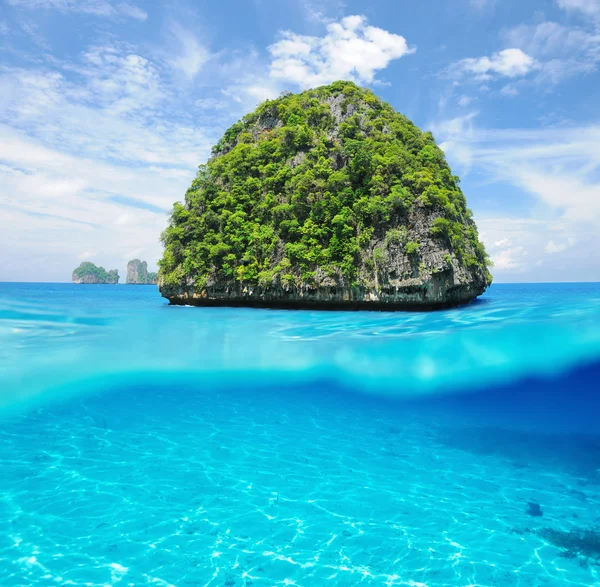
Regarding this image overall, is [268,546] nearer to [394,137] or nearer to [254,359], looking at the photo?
[254,359]

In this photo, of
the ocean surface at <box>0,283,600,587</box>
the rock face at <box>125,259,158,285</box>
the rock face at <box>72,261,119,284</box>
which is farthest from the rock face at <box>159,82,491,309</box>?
the rock face at <box>72,261,119,284</box>

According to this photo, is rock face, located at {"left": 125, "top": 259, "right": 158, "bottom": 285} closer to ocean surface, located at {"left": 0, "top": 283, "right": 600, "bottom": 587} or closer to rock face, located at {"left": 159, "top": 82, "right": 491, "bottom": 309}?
rock face, located at {"left": 159, "top": 82, "right": 491, "bottom": 309}

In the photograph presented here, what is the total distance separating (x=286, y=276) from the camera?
27.4 metres

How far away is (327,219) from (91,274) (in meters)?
150

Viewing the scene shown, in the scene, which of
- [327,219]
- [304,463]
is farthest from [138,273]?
[304,463]

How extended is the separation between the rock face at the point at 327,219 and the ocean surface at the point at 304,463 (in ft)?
34.2

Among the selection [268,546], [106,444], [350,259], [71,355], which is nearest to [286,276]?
[350,259]

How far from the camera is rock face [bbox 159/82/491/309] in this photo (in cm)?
2536

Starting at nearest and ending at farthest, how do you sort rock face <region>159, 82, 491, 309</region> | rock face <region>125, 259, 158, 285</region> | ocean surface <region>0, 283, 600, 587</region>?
ocean surface <region>0, 283, 600, 587</region> → rock face <region>159, 82, 491, 309</region> → rock face <region>125, 259, 158, 285</region>

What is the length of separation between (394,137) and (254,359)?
2301cm

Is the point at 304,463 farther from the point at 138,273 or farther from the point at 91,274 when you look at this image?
the point at 91,274

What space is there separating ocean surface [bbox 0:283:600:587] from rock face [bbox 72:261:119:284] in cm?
15318

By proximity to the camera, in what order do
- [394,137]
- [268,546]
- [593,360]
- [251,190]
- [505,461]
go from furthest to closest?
[251,190], [394,137], [593,360], [505,461], [268,546]

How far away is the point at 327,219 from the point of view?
27641mm
